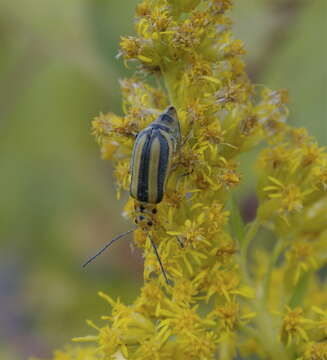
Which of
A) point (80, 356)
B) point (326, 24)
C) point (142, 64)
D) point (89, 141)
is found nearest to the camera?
point (142, 64)

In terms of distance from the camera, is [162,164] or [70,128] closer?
[162,164]

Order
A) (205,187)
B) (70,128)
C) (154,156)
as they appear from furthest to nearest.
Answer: (70,128) < (205,187) < (154,156)

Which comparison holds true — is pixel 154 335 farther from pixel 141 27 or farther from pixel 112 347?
Answer: pixel 141 27

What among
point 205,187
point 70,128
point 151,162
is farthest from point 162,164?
point 70,128

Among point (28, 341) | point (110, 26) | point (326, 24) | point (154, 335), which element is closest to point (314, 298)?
point (154, 335)

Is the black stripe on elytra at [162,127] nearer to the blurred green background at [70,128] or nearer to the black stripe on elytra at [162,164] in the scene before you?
the black stripe on elytra at [162,164]

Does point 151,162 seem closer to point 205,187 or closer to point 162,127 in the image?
point 162,127

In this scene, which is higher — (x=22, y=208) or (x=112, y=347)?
(x=22, y=208)
